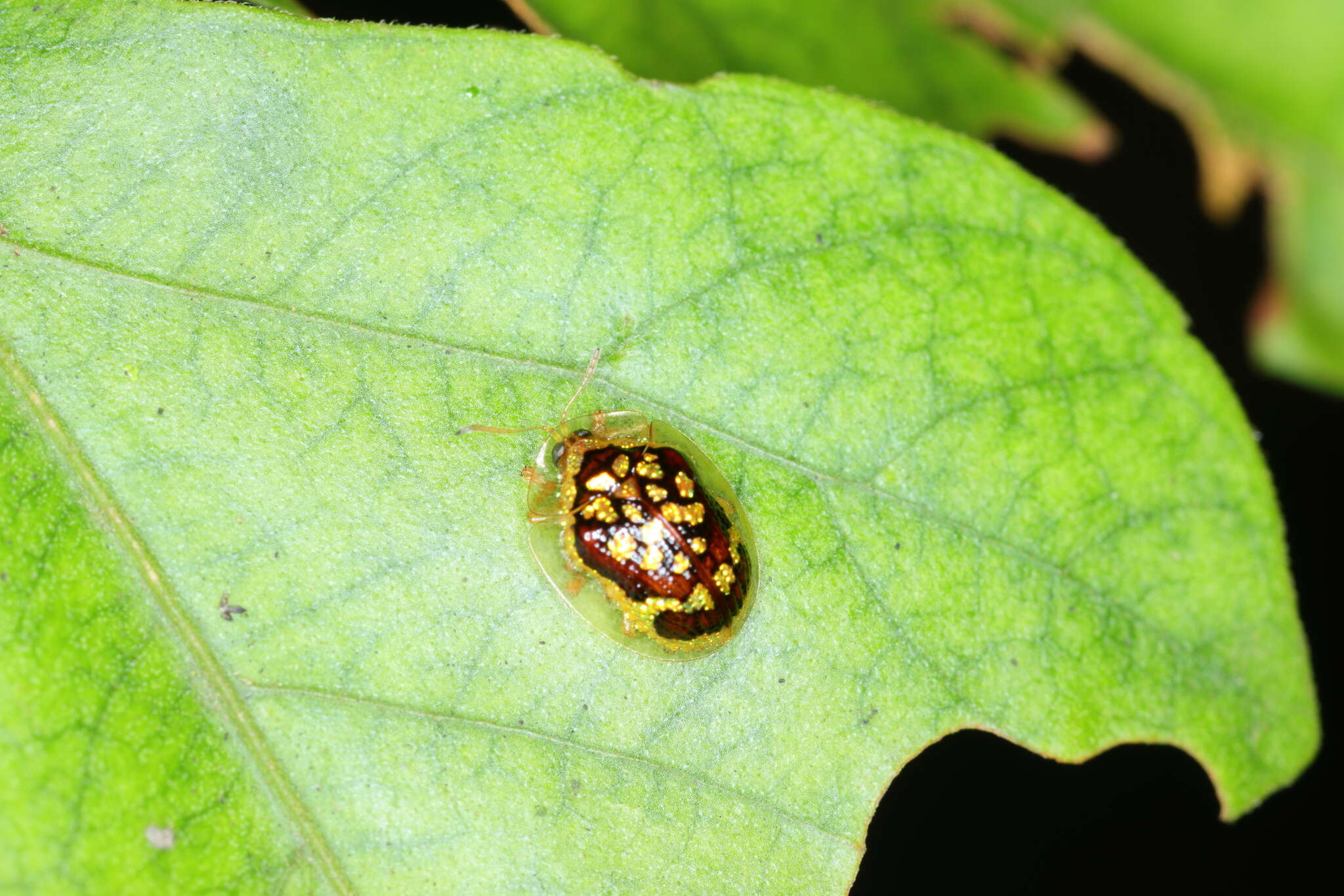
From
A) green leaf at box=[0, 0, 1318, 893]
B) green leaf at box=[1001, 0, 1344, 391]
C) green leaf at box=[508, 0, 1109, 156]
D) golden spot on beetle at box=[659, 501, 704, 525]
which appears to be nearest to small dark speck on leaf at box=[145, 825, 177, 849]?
green leaf at box=[0, 0, 1318, 893]

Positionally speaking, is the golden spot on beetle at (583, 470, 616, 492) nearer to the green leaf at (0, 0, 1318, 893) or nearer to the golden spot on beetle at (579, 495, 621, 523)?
the golden spot on beetle at (579, 495, 621, 523)

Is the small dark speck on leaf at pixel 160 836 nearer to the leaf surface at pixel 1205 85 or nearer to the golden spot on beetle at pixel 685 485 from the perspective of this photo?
the golden spot on beetle at pixel 685 485

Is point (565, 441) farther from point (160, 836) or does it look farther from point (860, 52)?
point (860, 52)

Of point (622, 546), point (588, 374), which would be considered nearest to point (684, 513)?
point (622, 546)

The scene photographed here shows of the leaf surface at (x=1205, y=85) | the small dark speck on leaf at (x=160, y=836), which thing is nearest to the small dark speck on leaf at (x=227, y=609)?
the small dark speck on leaf at (x=160, y=836)

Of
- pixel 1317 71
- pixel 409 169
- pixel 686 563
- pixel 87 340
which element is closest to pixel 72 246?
pixel 87 340
